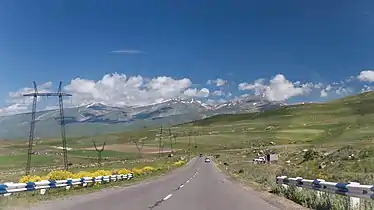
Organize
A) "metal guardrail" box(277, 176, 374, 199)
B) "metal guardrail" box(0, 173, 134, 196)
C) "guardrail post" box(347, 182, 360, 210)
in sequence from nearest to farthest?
"metal guardrail" box(277, 176, 374, 199) < "guardrail post" box(347, 182, 360, 210) < "metal guardrail" box(0, 173, 134, 196)

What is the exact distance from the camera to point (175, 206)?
19688 millimetres

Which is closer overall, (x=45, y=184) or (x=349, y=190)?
(x=349, y=190)

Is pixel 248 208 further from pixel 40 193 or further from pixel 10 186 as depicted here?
pixel 40 193

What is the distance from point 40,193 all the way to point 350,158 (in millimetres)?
30682

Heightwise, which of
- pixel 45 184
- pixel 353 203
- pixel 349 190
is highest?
pixel 45 184

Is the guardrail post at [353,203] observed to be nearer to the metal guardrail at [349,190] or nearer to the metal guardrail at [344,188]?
the metal guardrail at [349,190]

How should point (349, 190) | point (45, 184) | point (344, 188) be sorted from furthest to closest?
point (45, 184)
point (344, 188)
point (349, 190)

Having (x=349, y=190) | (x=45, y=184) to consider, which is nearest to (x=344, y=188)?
(x=349, y=190)

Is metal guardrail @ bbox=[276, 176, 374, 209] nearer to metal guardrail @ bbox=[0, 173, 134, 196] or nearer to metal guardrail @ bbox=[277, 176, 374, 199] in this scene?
metal guardrail @ bbox=[277, 176, 374, 199]

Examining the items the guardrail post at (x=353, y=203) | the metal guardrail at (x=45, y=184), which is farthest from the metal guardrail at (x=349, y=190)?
the metal guardrail at (x=45, y=184)

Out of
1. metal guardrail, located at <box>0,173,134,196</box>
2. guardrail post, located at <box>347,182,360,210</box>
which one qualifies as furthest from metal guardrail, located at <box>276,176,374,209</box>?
metal guardrail, located at <box>0,173,134,196</box>

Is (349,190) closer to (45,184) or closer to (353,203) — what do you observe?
(353,203)

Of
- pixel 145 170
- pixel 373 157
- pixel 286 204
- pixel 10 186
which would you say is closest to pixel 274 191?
pixel 286 204

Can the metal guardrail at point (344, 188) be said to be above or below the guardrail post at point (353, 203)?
above
